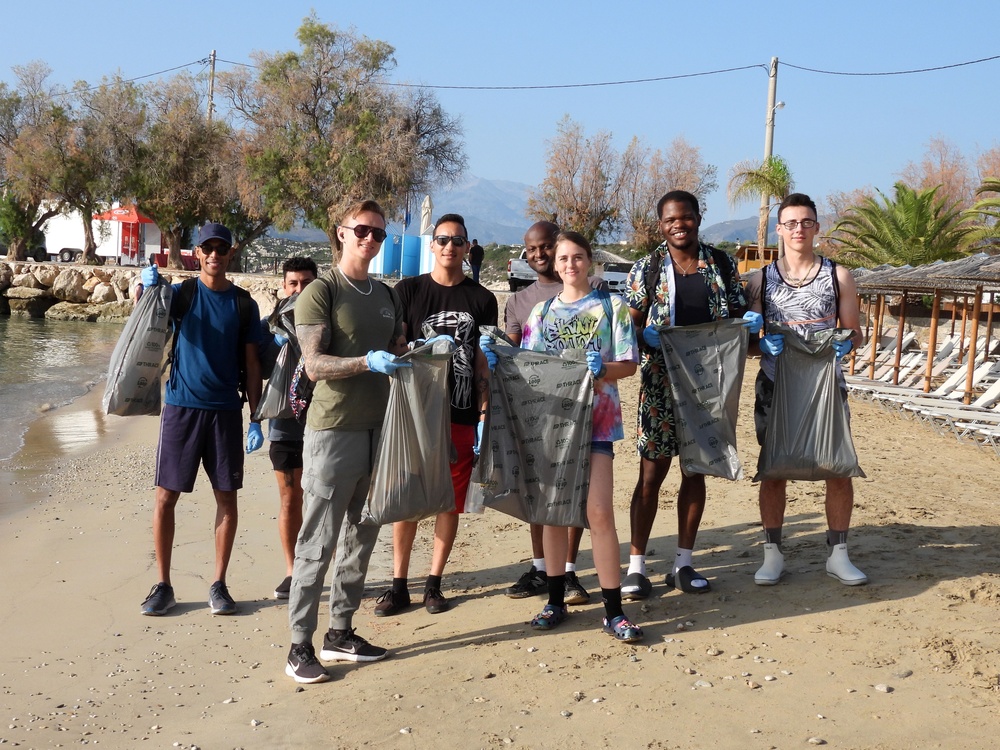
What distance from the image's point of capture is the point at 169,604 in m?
4.92

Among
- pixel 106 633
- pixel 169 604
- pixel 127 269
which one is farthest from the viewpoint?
pixel 127 269

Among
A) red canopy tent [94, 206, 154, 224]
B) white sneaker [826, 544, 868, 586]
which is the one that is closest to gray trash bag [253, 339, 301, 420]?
white sneaker [826, 544, 868, 586]

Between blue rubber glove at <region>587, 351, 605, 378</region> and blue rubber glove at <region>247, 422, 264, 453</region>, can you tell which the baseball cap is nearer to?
blue rubber glove at <region>247, 422, 264, 453</region>

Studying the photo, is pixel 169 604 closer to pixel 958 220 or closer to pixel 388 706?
pixel 388 706

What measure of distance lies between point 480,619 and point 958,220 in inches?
874

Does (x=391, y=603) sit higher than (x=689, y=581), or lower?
lower

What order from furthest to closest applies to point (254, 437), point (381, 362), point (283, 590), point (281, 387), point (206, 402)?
point (283, 590) → point (254, 437) → point (206, 402) → point (281, 387) → point (381, 362)

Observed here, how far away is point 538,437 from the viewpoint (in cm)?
430

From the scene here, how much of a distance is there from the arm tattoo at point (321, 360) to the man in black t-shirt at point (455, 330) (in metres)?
0.76

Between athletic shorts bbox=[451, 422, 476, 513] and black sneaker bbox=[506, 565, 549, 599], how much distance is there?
1.85ft

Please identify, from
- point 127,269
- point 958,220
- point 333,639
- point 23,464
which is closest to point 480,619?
point 333,639

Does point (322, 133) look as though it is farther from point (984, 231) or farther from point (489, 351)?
point (489, 351)

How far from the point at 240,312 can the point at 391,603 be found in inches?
67.1


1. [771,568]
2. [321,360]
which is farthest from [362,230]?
[771,568]
